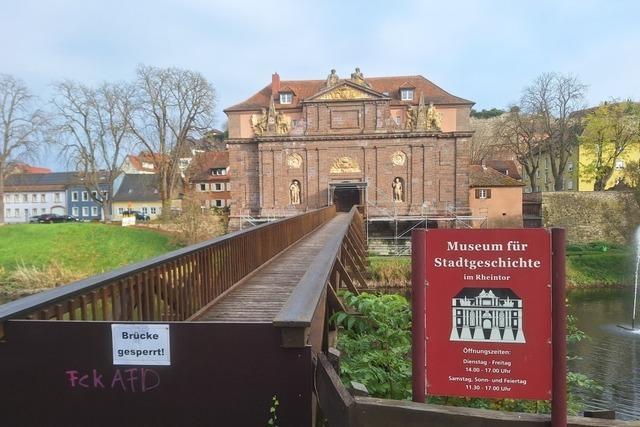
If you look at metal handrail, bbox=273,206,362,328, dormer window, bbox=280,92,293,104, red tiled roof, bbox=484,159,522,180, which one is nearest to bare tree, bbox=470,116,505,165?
red tiled roof, bbox=484,159,522,180

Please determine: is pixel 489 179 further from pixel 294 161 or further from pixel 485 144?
pixel 485 144

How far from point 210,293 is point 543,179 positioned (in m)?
69.8

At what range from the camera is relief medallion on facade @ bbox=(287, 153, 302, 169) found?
42.1 metres

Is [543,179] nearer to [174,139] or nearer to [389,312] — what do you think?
Result: [174,139]

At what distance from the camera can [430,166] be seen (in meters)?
40.9

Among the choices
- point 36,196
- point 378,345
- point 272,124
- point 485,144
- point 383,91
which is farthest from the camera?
point 36,196

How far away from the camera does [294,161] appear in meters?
42.2

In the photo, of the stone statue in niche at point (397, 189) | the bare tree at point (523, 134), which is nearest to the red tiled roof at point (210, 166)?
the stone statue in niche at point (397, 189)

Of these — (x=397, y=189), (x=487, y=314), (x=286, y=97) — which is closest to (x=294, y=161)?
(x=286, y=97)

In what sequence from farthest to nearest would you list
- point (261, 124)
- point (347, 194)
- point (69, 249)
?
point (347, 194) → point (261, 124) → point (69, 249)

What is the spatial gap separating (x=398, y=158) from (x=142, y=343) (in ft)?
130

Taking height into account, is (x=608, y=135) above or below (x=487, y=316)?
above

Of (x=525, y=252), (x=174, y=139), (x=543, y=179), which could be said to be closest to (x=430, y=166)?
(x=174, y=139)

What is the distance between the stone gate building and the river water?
1528 centimetres
